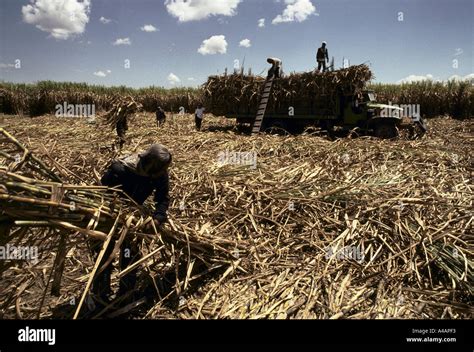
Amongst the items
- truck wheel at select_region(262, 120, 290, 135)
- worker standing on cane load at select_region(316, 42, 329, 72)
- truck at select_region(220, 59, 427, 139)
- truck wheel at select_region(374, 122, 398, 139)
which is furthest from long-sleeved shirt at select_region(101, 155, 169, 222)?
worker standing on cane load at select_region(316, 42, 329, 72)

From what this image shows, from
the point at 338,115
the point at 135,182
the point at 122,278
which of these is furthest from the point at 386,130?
the point at 122,278

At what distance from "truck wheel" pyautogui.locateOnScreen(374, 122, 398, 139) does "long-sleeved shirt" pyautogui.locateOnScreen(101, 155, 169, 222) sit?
909 centimetres

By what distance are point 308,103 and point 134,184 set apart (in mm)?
10375

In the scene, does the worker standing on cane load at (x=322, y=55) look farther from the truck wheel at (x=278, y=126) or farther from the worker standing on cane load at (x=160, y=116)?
the worker standing on cane load at (x=160, y=116)

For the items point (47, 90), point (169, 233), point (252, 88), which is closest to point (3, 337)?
point (169, 233)

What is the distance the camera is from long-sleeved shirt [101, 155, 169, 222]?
3.43 metres

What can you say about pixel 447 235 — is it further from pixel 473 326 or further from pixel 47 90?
pixel 47 90

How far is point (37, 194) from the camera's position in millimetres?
2674

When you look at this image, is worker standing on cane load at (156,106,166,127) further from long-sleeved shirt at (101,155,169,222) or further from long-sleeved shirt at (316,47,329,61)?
long-sleeved shirt at (101,155,169,222)

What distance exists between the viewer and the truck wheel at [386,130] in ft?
35.2

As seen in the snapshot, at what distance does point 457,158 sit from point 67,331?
26.6 ft

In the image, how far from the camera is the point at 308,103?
12766 mm

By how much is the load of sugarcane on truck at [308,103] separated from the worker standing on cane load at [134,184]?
329 inches

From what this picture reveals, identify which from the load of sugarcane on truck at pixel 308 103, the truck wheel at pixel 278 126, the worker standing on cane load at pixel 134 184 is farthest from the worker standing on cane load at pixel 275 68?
the worker standing on cane load at pixel 134 184
